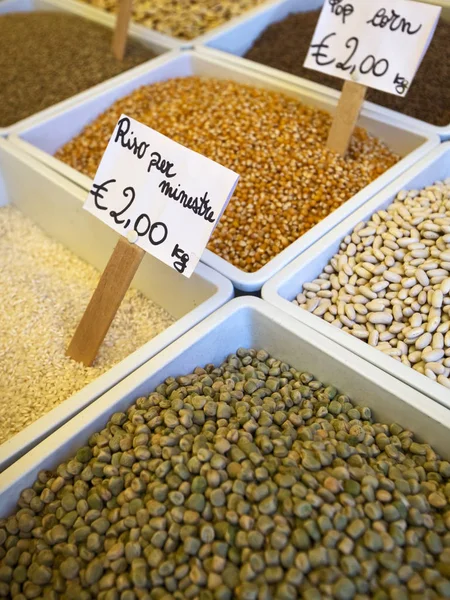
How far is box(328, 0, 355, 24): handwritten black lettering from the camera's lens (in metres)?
1.43

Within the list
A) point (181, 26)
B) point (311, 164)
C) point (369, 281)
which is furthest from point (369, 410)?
point (181, 26)

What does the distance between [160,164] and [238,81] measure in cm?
102

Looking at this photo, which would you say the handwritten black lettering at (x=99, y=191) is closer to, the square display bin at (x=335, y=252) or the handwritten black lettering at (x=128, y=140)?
the handwritten black lettering at (x=128, y=140)

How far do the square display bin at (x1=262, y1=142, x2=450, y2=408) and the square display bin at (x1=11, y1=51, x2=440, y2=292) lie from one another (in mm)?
22

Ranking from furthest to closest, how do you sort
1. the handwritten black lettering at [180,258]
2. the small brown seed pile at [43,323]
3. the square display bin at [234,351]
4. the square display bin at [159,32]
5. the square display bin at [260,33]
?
the square display bin at [159,32] < the square display bin at [260,33] < the small brown seed pile at [43,323] < the handwritten black lettering at [180,258] < the square display bin at [234,351]

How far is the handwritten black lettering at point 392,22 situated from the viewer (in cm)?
134

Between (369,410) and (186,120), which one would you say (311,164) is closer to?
(186,120)

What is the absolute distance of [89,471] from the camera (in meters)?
0.89

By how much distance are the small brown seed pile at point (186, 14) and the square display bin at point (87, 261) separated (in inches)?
37.5

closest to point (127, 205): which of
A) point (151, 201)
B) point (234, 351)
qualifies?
point (151, 201)

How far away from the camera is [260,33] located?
2197 mm

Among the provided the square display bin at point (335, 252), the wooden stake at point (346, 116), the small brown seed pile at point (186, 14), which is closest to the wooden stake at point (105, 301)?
the square display bin at point (335, 252)

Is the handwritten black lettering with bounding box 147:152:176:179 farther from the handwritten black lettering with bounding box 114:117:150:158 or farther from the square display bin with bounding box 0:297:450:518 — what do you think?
the square display bin with bounding box 0:297:450:518

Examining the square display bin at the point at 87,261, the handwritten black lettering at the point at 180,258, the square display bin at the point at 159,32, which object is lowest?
the square display bin at the point at 87,261
